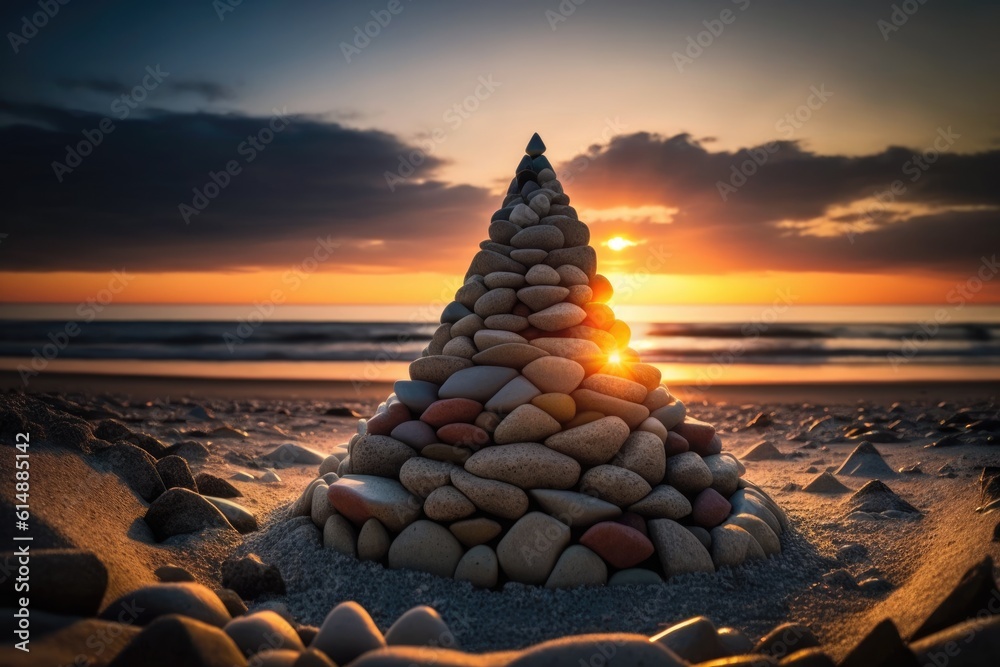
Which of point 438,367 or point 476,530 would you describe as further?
point 438,367

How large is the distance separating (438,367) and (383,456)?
3.01ft

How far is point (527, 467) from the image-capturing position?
5043 millimetres

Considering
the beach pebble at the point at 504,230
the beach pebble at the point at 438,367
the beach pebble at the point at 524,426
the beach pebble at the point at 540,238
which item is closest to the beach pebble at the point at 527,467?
the beach pebble at the point at 524,426

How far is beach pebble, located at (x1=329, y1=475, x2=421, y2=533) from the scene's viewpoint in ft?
16.9

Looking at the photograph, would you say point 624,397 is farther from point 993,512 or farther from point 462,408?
point 993,512

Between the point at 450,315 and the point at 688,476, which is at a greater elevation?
the point at 450,315

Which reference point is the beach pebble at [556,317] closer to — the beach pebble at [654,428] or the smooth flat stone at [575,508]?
the beach pebble at [654,428]

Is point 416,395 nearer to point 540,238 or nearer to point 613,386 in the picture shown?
point 613,386

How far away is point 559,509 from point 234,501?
3866mm

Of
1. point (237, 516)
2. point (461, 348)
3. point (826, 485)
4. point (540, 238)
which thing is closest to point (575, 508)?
point (461, 348)

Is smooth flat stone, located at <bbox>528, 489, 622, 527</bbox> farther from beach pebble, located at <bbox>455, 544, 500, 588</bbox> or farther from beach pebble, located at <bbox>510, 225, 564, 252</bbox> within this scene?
beach pebble, located at <bbox>510, 225, 564, 252</bbox>

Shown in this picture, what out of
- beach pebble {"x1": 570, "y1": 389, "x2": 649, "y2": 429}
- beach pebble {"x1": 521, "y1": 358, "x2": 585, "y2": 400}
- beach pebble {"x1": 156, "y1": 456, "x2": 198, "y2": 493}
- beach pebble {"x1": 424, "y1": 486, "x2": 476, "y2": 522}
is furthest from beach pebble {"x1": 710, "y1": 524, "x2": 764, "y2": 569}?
beach pebble {"x1": 156, "y1": 456, "x2": 198, "y2": 493}

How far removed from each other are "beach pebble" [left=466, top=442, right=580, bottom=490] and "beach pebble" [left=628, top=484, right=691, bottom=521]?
552mm

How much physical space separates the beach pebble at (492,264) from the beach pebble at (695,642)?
3.41 metres
